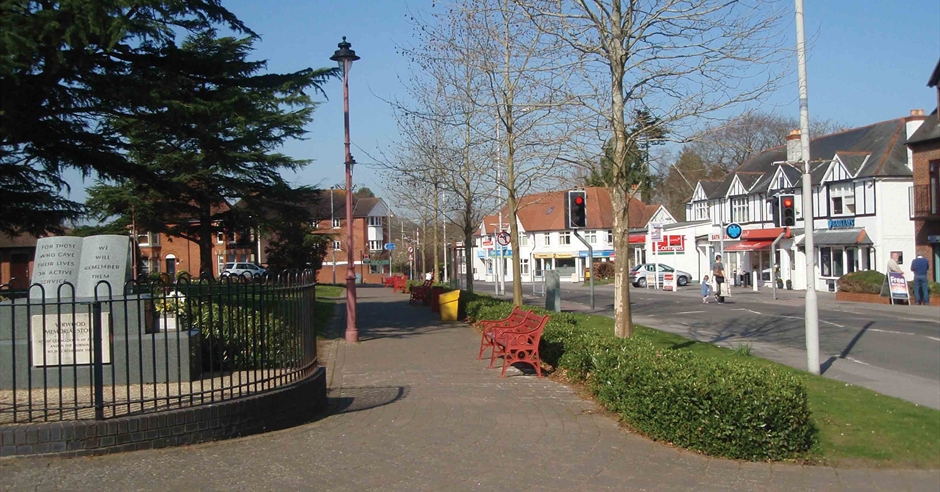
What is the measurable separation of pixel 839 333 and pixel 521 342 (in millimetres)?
10707

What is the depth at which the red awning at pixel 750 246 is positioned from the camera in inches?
1869

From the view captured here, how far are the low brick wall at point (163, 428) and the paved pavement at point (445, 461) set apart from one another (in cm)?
12

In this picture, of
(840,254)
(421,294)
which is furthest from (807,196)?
(840,254)

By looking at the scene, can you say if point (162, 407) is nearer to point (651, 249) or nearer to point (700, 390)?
point (700, 390)

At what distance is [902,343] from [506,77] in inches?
402

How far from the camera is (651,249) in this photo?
54.2 m

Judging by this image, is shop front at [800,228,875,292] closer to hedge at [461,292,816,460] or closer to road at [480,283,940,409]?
road at [480,283,940,409]

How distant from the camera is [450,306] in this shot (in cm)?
2292

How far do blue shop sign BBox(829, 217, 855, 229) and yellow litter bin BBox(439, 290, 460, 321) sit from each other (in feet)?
89.0

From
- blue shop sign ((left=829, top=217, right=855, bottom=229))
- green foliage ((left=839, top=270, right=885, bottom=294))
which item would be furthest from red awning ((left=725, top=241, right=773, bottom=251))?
green foliage ((left=839, top=270, right=885, bottom=294))

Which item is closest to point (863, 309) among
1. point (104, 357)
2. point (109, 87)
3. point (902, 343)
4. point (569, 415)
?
point (902, 343)

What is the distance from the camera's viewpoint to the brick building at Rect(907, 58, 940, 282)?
34.8 metres

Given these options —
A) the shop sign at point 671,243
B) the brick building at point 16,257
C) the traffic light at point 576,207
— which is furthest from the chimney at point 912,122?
the brick building at point 16,257

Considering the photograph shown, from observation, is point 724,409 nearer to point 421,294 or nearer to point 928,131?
point 421,294
